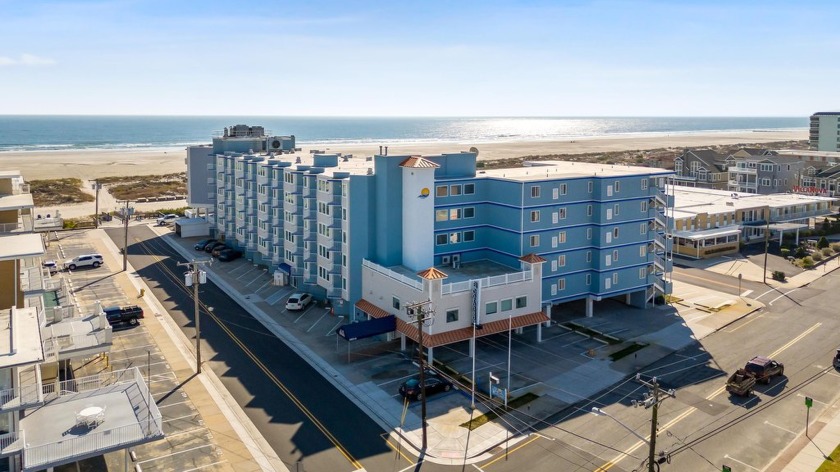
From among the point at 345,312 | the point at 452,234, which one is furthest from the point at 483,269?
the point at 345,312

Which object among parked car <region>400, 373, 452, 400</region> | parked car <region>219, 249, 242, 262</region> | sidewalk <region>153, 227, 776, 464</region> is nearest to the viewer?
sidewalk <region>153, 227, 776, 464</region>

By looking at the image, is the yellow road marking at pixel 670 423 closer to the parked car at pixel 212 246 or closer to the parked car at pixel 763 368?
the parked car at pixel 763 368

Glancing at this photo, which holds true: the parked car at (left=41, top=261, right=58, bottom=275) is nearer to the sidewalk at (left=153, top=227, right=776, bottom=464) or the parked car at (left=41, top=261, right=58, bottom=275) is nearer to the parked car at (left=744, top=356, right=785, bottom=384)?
the sidewalk at (left=153, top=227, right=776, bottom=464)

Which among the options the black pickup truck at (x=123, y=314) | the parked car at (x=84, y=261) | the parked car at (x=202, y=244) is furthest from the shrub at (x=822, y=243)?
the parked car at (x=84, y=261)

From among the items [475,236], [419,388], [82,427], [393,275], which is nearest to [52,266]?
[393,275]

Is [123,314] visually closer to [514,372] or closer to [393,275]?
[393,275]

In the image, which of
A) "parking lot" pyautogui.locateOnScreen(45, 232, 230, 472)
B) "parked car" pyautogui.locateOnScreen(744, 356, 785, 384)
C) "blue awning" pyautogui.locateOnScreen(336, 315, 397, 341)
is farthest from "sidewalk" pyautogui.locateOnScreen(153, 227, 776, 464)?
"parking lot" pyautogui.locateOnScreen(45, 232, 230, 472)
